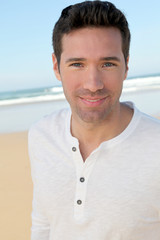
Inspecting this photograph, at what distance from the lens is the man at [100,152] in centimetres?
146

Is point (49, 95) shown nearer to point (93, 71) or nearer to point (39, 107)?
point (39, 107)

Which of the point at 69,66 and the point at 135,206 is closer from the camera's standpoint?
the point at 135,206

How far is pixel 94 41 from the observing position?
149 cm

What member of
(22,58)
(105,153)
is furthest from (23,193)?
(22,58)

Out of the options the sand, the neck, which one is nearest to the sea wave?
the sand

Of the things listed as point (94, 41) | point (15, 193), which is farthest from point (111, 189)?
point (15, 193)

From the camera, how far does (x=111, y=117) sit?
161cm

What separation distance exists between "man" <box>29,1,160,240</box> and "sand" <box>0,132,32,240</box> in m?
1.79

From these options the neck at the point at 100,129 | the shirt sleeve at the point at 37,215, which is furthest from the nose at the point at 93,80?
the shirt sleeve at the point at 37,215

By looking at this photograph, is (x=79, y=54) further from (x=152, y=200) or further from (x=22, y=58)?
(x=22, y=58)

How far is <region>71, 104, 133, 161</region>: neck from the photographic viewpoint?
1.61 metres

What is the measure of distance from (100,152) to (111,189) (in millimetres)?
202

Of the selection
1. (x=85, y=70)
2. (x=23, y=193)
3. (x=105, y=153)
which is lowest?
(x=23, y=193)

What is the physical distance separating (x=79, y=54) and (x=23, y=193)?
115 inches
